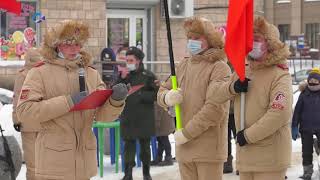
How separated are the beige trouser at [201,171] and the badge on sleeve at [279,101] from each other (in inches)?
33.5

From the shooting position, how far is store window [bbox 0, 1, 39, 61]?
44.9ft

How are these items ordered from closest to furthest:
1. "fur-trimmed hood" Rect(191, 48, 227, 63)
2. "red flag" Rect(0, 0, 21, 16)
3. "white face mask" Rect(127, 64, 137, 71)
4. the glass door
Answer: "red flag" Rect(0, 0, 21, 16)
"fur-trimmed hood" Rect(191, 48, 227, 63)
"white face mask" Rect(127, 64, 137, 71)
the glass door

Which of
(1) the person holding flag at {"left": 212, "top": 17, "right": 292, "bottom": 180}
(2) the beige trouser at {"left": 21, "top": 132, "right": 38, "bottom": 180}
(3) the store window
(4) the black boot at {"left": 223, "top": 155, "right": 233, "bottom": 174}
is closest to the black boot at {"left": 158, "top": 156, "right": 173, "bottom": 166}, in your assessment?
(4) the black boot at {"left": 223, "top": 155, "right": 233, "bottom": 174}

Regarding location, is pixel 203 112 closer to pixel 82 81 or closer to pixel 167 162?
pixel 82 81

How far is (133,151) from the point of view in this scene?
7.62m

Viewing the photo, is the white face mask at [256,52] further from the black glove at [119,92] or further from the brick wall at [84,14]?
the brick wall at [84,14]

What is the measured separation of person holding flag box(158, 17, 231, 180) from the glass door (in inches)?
372

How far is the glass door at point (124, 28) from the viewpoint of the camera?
14.7m

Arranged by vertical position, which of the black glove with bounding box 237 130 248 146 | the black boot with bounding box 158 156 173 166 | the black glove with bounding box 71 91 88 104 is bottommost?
the black boot with bounding box 158 156 173 166

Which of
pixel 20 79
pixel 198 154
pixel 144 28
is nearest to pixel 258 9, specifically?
pixel 144 28

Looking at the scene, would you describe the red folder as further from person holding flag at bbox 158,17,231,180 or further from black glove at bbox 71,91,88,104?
person holding flag at bbox 158,17,231,180

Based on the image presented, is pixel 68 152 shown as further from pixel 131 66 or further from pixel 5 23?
pixel 5 23

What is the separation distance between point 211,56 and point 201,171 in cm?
94

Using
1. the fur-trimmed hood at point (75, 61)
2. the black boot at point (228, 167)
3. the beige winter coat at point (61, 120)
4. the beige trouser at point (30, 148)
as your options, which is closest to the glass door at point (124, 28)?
the black boot at point (228, 167)
